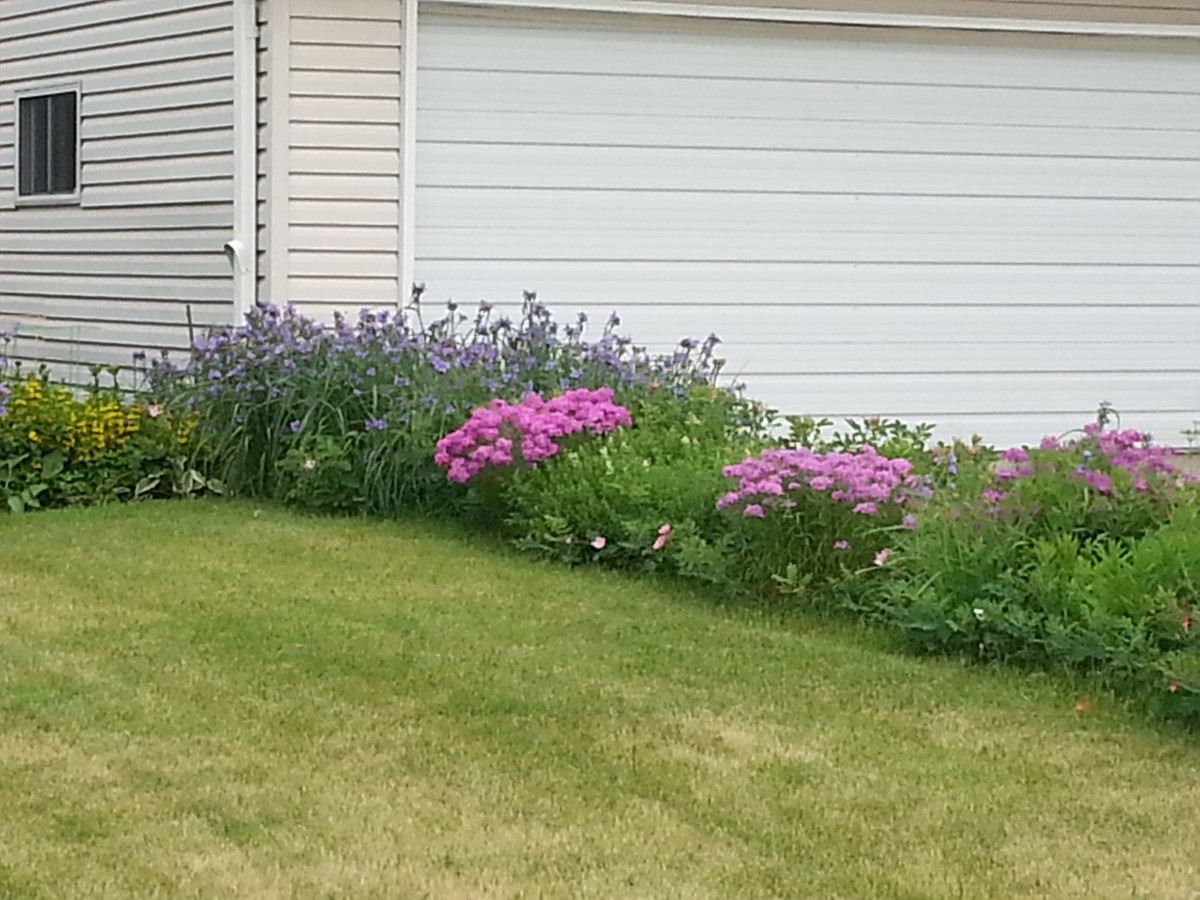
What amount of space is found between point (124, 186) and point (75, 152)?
2.16 feet

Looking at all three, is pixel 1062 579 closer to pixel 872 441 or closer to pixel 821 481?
pixel 821 481

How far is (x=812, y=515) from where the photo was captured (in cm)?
684

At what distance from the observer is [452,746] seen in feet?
16.4

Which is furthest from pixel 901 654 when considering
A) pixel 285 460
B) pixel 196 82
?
pixel 196 82

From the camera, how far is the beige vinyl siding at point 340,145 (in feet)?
33.1

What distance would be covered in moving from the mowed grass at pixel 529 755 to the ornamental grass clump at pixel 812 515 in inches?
13.3

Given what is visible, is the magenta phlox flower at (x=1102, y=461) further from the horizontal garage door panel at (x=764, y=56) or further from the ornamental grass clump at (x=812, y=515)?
the horizontal garage door panel at (x=764, y=56)

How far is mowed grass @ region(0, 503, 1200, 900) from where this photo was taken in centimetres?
408

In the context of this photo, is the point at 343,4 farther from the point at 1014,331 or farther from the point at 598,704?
the point at 598,704

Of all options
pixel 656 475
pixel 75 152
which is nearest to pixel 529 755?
pixel 656 475

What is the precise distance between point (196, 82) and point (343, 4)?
110 cm

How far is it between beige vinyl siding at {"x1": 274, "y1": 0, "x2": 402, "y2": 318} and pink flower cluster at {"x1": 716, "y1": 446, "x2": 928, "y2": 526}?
3.77m

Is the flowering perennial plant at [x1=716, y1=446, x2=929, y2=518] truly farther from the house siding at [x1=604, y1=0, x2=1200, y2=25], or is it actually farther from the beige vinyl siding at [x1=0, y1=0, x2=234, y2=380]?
the house siding at [x1=604, y1=0, x2=1200, y2=25]

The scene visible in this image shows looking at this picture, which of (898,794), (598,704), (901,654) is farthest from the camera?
(901,654)
